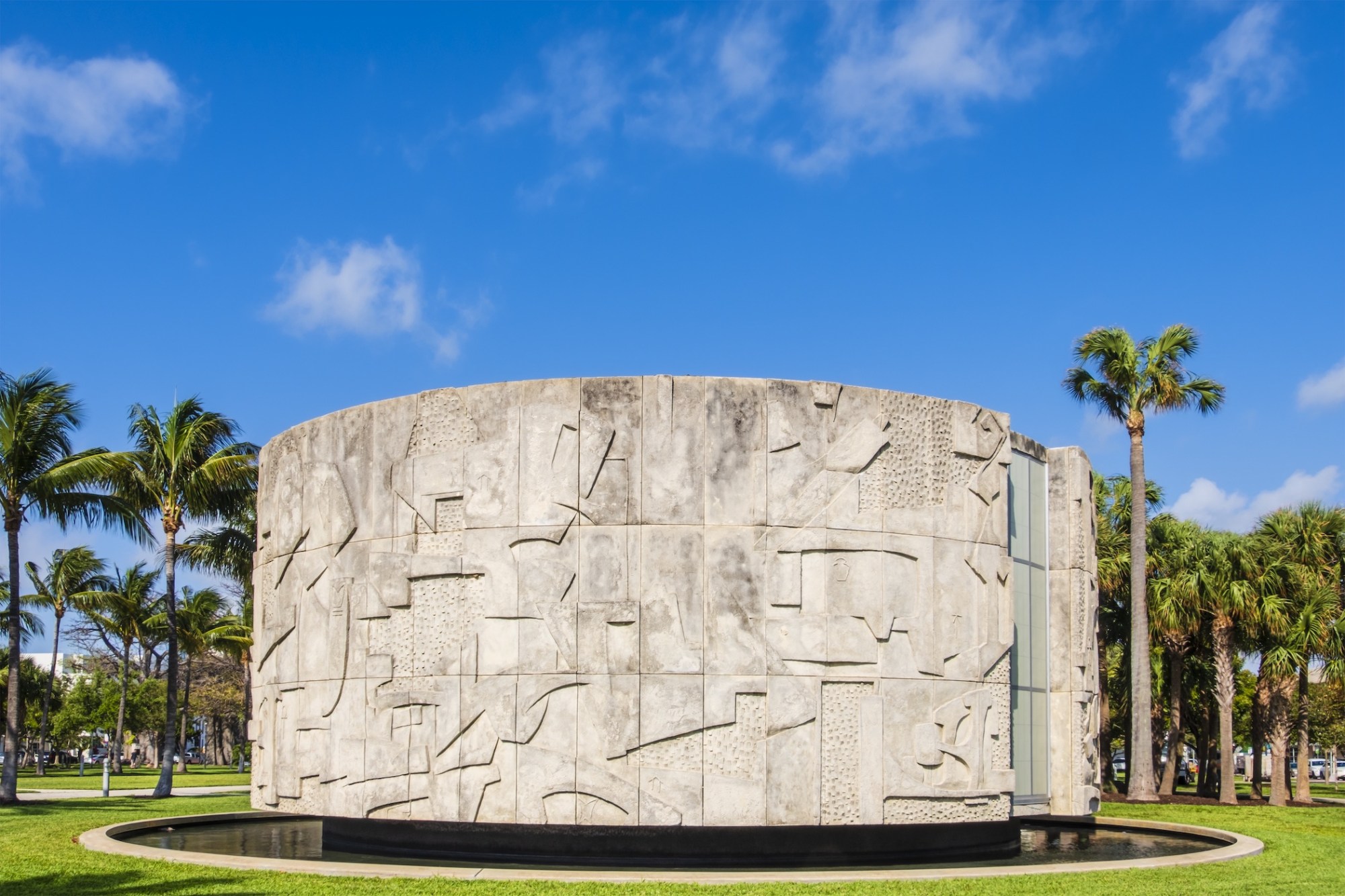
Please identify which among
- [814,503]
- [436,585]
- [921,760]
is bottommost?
[921,760]

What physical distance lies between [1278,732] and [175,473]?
30.9 m

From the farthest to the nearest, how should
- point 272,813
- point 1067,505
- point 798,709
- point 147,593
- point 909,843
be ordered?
point 147,593, point 272,813, point 1067,505, point 909,843, point 798,709

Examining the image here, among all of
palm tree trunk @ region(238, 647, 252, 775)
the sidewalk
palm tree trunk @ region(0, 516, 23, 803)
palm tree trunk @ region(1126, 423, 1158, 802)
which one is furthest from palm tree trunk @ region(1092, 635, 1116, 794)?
palm tree trunk @ region(0, 516, 23, 803)

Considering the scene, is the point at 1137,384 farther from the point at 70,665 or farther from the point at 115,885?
the point at 70,665

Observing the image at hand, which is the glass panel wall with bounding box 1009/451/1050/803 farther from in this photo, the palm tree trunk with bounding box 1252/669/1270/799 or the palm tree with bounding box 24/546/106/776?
the palm tree with bounding box 24/546/106/776

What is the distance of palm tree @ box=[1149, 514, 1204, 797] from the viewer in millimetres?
36281

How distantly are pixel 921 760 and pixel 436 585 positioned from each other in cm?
638

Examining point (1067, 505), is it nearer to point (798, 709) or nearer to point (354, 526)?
point (798, 709)

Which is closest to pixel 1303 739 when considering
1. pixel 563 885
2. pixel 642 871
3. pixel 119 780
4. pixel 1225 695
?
pixel 1225 695

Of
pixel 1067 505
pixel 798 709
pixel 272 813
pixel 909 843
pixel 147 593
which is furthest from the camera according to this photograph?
pixel 147 593

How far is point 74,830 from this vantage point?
19.9 metres

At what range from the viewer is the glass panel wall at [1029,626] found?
58.5 feet

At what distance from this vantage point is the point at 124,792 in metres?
37.0

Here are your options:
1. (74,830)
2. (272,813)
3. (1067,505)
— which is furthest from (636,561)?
(272,813)
